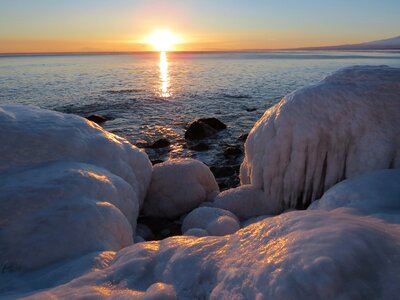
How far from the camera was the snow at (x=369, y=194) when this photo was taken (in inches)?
145

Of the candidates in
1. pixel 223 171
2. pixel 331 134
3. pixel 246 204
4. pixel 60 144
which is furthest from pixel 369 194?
pixel 223 171

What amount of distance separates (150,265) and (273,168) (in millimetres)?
3401

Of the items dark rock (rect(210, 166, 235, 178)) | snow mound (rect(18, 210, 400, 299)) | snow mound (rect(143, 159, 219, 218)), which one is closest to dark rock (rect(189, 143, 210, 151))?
dark rock (rect(210, 166, 235, 178))

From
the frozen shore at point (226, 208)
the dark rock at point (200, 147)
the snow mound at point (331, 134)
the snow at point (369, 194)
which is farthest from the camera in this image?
the dark rock at point (200, 147)

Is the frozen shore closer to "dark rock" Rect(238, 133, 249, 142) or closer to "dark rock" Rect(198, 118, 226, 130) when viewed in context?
"dark rock" Rect(238, 133, 249, 142)

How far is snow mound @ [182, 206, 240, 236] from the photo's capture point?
201 inches

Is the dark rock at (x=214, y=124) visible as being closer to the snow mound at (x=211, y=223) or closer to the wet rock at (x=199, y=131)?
the wet rock at (x=199, y=131)

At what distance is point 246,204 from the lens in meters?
6.24

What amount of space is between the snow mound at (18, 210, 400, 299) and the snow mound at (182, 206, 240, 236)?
1702 millimetres

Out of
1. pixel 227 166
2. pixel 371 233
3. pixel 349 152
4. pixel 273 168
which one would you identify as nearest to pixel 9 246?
pixel 371 233

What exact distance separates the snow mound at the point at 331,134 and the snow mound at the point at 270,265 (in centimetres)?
211

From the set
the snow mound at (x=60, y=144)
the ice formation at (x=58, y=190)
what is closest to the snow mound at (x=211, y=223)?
the ice formation at (x=58, y=190)

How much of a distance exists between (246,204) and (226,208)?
1.20 ft

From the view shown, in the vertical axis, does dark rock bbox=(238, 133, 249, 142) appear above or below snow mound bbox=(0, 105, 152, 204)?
below
